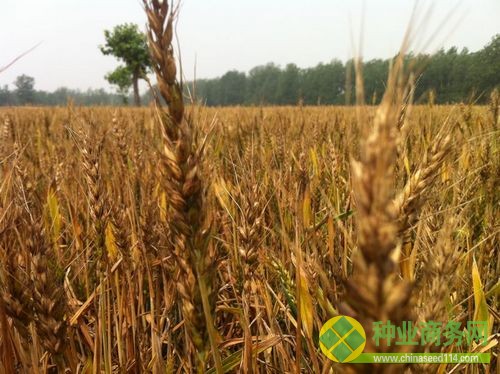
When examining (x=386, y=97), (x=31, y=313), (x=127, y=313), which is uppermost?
(x=386, y=97)

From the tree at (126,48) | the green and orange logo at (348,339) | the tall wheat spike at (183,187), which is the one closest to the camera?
the green and orange logo at (348,339)

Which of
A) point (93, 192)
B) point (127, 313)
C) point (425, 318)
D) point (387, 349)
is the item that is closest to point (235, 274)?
point (127, 313)

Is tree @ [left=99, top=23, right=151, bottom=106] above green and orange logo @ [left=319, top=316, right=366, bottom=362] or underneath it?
above

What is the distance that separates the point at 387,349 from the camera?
0.34m

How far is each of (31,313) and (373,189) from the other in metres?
0.73

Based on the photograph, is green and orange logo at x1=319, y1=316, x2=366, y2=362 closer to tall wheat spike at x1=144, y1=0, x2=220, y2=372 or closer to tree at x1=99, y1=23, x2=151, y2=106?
tall wheat spike at x1=144, y1=0, x2=220, y2=372

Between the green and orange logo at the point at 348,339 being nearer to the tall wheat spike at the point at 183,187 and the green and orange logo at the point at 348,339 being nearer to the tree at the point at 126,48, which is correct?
the tall wheat spike at the point at 183,187

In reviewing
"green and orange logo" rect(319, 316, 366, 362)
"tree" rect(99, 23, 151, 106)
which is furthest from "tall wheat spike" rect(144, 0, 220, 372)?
"tree" rect(99, 23, 151, 106)

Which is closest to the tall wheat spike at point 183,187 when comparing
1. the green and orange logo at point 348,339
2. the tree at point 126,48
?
the green and orange logo at point 348,339

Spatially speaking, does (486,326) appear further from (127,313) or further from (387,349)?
(127,313)

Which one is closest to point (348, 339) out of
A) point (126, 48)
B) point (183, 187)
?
point (183, 187)

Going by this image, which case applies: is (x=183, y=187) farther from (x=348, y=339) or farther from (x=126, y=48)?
(x=126, y=48)

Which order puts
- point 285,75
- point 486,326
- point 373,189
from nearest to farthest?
point 373,189
point 486,326
point 285,75

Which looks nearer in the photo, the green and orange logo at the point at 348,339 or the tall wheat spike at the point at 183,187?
the green and orange logo at the point at 348,339
